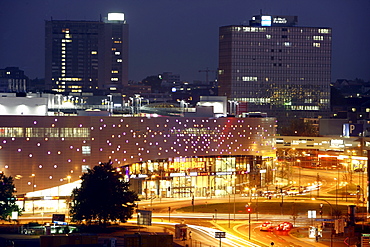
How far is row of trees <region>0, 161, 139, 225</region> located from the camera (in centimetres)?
9688

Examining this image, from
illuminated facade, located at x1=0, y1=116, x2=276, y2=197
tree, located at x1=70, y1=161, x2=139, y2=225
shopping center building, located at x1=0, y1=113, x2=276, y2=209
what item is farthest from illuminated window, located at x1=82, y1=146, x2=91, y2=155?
tree, located at x1=70, y1=161, x2=139, y2=225

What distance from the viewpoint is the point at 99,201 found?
9750 cm

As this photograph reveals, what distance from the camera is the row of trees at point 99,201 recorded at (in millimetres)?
96875

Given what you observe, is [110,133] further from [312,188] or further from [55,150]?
[312,188]

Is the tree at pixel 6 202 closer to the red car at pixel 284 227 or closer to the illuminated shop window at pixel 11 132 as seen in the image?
the illuminated shop window at pixel 11 132

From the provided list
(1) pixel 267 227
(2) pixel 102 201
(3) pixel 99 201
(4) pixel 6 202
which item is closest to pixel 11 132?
(4) pixel 6 202

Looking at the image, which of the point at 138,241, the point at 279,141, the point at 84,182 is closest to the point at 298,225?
the point at 84,182

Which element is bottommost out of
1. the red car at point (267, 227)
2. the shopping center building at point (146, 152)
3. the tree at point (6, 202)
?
the red car at point (267, 227)

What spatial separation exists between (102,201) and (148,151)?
3282 centimetres

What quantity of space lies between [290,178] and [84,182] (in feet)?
201

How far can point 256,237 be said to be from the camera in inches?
3654

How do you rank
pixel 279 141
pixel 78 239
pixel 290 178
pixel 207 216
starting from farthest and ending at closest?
pixel 279 141 < pixel 290 178 < pixel 207 216 < pixel 78 239

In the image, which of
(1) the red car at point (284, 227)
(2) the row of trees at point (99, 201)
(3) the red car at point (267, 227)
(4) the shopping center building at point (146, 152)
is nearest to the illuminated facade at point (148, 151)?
(4) the shopping center building at point (146, 152)

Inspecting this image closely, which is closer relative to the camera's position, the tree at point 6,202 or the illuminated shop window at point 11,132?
the tree at point 6,202
